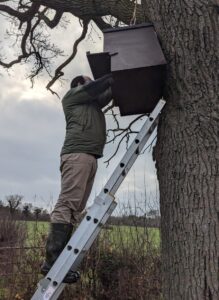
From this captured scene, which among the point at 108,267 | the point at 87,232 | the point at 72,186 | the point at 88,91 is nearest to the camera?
the point at 87,232

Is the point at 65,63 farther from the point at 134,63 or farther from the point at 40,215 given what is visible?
the point at 134,63

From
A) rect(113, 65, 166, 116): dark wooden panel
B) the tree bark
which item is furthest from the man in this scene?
the tree bark

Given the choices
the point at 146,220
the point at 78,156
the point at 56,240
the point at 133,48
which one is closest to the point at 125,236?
the point at 146,220

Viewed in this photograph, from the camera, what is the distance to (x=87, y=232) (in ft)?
11.1

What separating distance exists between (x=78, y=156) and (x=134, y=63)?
0.90 m

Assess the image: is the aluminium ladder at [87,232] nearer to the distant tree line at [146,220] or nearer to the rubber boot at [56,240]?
the rubber boot at [56,240]

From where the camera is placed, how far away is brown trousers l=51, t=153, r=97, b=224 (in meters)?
3.82

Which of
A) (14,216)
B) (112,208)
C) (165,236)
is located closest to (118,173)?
(112,208)

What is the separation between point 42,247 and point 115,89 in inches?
139

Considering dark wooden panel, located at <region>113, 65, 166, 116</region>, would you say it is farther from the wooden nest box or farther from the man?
the man

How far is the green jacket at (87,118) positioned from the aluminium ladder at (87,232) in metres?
0.53

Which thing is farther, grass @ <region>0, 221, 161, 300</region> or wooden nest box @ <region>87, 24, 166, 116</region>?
grass @ <region>0, 221, 161, 300</region>

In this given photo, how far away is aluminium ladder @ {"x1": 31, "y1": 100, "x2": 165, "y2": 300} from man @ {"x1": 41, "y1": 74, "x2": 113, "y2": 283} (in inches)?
16.0

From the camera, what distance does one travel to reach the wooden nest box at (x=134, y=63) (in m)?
3.47
